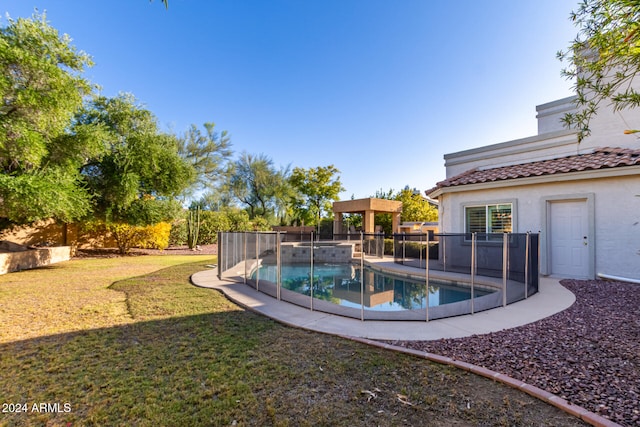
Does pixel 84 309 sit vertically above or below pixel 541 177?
below

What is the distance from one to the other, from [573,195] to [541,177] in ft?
2.98

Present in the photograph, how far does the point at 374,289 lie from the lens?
8.43m

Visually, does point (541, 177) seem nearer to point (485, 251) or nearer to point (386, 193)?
point (485, 251)

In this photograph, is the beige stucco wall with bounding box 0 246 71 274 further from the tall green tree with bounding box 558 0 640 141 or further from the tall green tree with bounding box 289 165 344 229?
the tall green tree with bounding box 289 165 344 229

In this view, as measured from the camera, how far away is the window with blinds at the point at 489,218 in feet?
30.8

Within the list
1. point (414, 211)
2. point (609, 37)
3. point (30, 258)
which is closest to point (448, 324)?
point (609, 37)

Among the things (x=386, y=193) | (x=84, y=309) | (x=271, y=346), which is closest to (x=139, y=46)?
(x=84, y=309)

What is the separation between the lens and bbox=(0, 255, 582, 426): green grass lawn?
229 cm

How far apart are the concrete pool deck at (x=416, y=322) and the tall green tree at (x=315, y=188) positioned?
20.3 m

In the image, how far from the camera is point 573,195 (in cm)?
802

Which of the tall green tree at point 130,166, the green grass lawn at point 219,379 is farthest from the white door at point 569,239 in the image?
the tall green tree at point 130,166

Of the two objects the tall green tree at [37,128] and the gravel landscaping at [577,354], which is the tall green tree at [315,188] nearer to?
the tall green tree at [37,128]

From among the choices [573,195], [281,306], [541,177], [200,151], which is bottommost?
[281,306]

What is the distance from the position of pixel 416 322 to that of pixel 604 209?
6.96m
